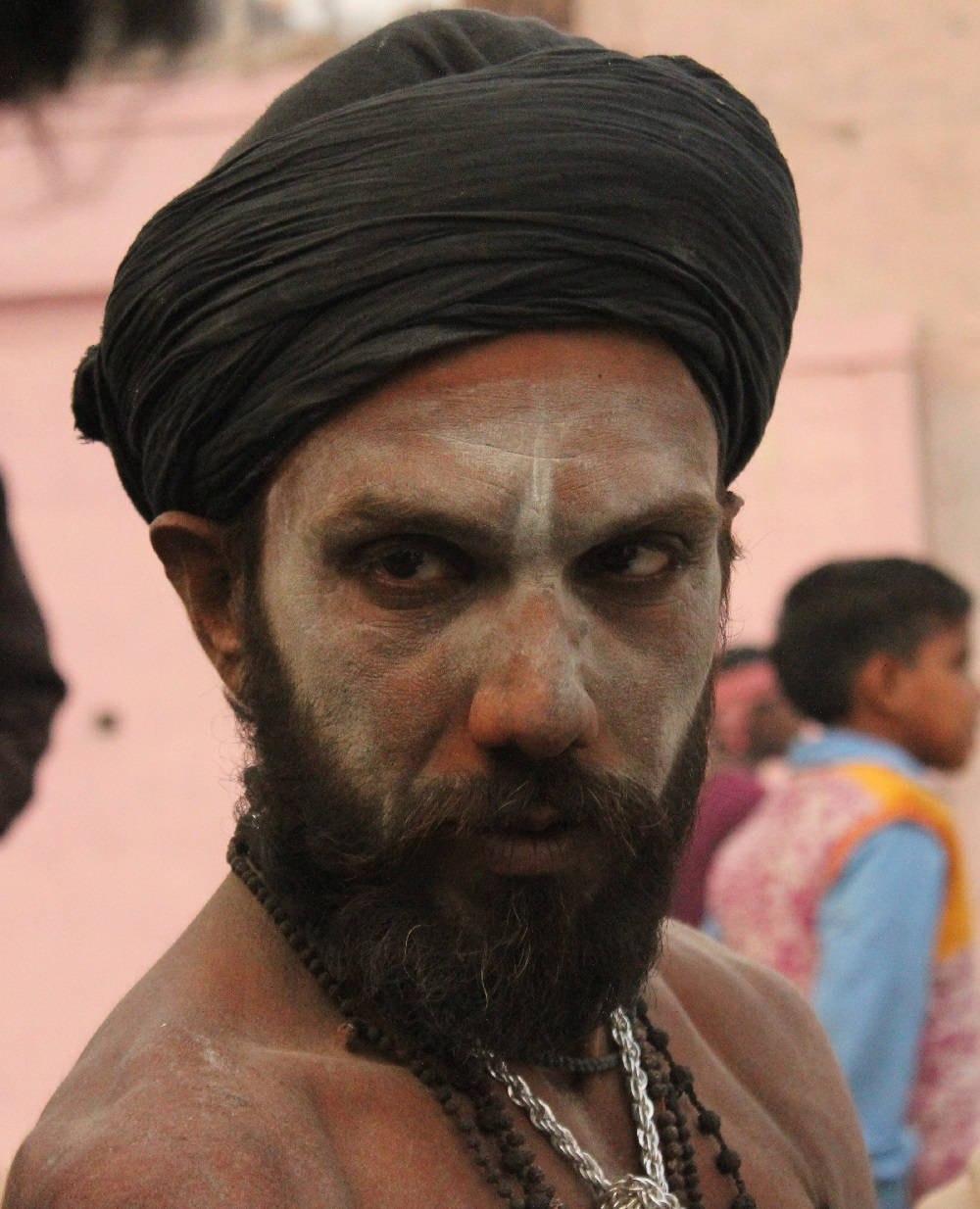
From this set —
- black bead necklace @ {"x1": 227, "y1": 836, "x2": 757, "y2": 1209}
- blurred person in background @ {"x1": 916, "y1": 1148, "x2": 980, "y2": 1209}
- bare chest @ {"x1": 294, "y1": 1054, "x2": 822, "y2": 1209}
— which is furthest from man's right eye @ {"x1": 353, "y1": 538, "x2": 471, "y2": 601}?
blurred person in background @ {"x1": 916, "y1": 1148, "x2": 980, "y2": 1209}

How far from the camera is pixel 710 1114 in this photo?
240cm

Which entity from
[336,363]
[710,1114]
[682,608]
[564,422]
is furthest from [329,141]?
[710,1114]

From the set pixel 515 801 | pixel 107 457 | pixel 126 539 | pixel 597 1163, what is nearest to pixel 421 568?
pixel 515 801

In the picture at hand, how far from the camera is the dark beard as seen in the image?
2055 millimetres

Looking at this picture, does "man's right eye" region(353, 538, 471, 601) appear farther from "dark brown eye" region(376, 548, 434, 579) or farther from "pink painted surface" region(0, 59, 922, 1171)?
"pink painted surface" region(0, 59, 922, 1171)

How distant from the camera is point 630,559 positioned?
2164 mm

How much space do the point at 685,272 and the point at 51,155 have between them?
6.44m

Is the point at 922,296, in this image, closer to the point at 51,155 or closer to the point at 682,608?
the point at 51,155

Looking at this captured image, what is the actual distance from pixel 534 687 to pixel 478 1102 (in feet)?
1.72

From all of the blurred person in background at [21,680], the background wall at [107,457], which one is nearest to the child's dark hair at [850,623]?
the blurred person in background at [21,680]

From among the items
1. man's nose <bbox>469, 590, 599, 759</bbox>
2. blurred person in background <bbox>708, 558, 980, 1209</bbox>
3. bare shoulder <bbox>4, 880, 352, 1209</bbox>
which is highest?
man's nose <bbox>469, 590, 599, 759</bbox>

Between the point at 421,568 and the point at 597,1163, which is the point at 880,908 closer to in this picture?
the point at 597,1163

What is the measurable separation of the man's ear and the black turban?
0.04 metres

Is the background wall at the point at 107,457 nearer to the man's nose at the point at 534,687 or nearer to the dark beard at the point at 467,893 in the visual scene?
the dark beard at the point at 467,893
